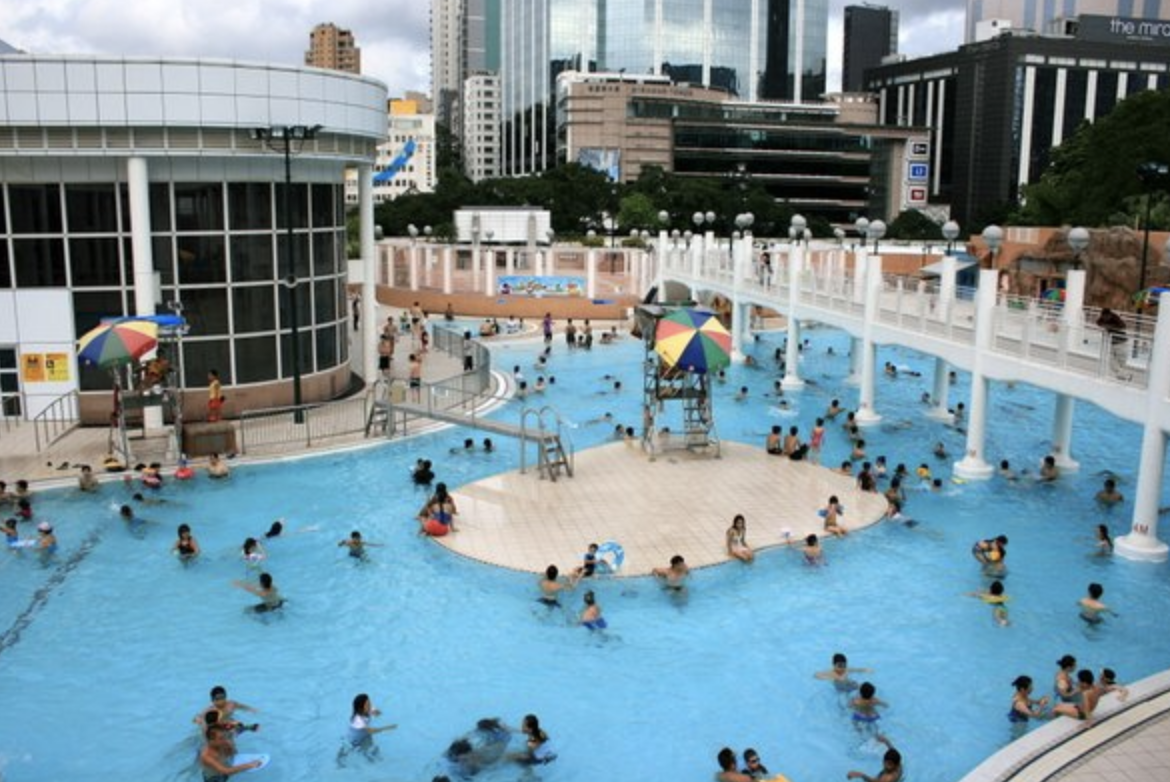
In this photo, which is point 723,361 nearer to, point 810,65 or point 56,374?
point 56,374

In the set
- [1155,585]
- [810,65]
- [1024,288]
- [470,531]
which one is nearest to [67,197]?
[470,531]

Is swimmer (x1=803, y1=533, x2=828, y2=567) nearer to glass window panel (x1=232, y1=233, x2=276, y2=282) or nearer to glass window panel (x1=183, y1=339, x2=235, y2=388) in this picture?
glass window panel (x1=183, y1=339, x2=235, y2=388)

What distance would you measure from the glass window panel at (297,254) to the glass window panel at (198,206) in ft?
5.65

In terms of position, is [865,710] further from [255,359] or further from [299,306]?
[299,306]

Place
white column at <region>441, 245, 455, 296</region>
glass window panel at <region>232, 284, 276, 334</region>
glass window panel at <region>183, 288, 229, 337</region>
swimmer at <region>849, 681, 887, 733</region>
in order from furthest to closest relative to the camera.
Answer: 1. white column at <region>441, 245, 455, 296</region>
2. glass window panel at <region>232, 284, 276, 334</region>
3. glass window panel at <region>183, 288, 229, 337</region>
4. swimmer at <region>849, 681, 887, 733</region>

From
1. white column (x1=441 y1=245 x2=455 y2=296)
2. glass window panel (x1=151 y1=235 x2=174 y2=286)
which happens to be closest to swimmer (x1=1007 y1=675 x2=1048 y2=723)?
glass window panel (x1=151 y1=235 x2=174 y2=286)

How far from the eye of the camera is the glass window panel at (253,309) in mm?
27609

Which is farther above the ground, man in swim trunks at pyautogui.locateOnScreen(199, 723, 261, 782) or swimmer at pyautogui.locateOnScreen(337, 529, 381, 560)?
swimmer at pyautogui.locateOnScreen(337, 529, 381, 560)

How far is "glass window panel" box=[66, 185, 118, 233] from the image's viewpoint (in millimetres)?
26094

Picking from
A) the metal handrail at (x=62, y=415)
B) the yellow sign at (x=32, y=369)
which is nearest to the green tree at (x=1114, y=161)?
the metal handrail at (x=62, y=415)

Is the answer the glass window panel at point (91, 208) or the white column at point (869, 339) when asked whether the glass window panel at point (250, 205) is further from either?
the white column at point (869, 339)

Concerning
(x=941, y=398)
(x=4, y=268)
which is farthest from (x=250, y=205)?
(x=941, y=398)

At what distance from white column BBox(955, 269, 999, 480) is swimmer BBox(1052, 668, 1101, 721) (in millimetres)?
11155

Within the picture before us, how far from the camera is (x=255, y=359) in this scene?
1109 inches
